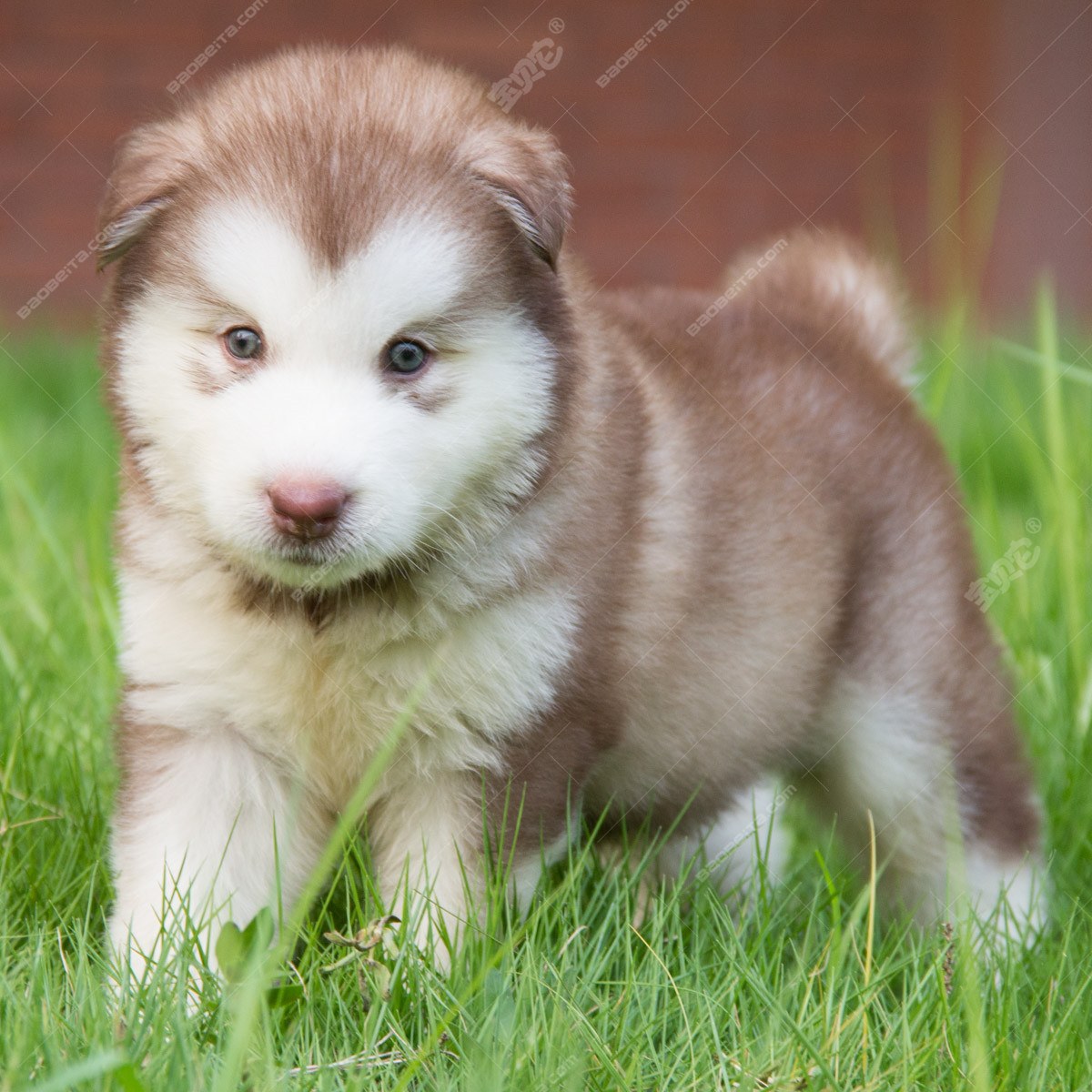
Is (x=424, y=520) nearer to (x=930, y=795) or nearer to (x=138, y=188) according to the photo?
(x=138, y=188)

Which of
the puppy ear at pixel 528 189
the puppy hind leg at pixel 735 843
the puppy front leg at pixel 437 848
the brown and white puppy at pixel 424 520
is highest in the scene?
the puppy ear at pixel 528 189

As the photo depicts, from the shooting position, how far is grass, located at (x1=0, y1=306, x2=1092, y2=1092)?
2016 millimetres

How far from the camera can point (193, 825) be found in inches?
97.9

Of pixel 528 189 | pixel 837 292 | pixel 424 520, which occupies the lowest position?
pixel 424 520

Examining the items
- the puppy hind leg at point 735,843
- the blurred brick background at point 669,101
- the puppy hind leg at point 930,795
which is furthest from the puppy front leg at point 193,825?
the blurred brick background at point 669,101

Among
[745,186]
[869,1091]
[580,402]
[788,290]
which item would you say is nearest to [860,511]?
[788,290]

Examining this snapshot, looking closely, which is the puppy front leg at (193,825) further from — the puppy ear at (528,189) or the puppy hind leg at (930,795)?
the puppy hind leg at (930,795)

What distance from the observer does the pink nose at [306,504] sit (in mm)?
2053

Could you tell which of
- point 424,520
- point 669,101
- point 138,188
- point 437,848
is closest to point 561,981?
point 437,848

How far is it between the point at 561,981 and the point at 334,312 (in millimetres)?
1032

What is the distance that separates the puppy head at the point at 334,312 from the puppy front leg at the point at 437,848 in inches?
15.7

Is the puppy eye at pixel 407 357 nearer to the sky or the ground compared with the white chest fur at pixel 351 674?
nearer to the sky

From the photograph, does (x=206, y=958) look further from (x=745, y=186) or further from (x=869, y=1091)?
(x=745, y=186)

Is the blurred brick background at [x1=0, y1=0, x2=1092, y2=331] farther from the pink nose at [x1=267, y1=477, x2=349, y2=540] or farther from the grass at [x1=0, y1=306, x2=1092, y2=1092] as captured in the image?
the pink nose at [x1=267, y1=477, x2=349, y2=540]
